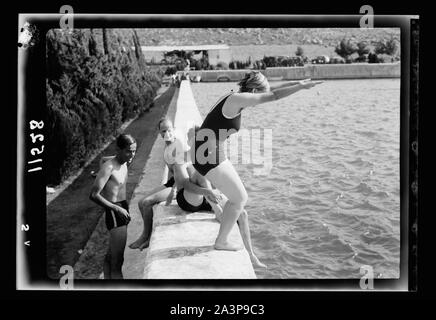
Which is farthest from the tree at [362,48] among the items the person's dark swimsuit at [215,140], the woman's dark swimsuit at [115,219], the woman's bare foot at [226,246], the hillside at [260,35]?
the woman's dark swimsuit at [115,219]

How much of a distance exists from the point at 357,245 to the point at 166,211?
9.16ft

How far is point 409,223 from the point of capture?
5219 mm

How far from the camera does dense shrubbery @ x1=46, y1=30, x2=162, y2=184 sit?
24.2 ft

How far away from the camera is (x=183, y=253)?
470 cm

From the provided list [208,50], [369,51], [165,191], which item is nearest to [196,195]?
[165,191]

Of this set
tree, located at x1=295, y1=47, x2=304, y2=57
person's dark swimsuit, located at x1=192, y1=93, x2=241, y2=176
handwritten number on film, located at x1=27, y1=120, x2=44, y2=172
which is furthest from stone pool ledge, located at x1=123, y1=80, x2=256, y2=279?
tree, located at x1=295, y1=47, x2=304, y2=57

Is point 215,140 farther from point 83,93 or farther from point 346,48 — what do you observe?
point 83,93

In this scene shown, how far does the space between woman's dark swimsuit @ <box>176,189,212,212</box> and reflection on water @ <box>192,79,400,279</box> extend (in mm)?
1109

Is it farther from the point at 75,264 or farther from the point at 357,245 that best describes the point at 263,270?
the point at 75,264

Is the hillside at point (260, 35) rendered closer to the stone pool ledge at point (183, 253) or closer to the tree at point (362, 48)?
the tree at point (362, 48)

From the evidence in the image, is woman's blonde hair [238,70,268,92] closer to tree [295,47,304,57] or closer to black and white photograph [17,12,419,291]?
black and white photograph [17,12,419,291]

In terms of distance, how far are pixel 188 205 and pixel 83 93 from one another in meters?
4.31

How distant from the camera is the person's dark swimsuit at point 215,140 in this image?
4.52 metres
